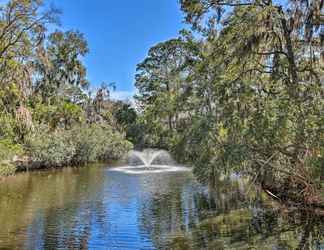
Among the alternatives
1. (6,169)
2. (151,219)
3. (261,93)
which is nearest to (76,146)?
(6,169)

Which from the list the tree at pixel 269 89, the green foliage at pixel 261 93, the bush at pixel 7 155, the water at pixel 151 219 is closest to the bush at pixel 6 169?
the bush at pixel 7 155

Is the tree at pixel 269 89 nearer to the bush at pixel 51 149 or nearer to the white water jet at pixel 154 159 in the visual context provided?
the bush at pixel 51 149

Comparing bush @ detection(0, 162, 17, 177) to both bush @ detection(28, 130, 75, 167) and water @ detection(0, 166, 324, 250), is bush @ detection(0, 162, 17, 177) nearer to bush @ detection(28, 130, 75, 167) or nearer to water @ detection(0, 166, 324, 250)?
water @ detection(0, 166, 324, 250)

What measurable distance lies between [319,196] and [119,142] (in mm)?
30520

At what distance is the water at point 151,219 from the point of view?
9.66 m

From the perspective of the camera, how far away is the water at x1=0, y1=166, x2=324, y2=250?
9.66m

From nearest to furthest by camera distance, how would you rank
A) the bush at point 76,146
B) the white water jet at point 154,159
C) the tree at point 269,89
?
the tree at point 269,89
the bush at point 76,146
the white water jet at point 154,159

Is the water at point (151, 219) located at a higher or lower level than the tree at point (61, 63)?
lower

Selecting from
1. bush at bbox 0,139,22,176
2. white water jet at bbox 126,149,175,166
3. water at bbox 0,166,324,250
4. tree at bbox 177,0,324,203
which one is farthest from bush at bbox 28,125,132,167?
tree at bbox 177,0,324,203

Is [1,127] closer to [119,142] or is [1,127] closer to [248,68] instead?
[248,68]

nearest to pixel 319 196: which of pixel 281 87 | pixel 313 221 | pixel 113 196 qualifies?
pixel 313 221

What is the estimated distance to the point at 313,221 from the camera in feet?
36.0

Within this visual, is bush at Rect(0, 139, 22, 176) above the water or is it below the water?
above

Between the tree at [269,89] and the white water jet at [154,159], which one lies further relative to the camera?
the white water jet at [154,159]
